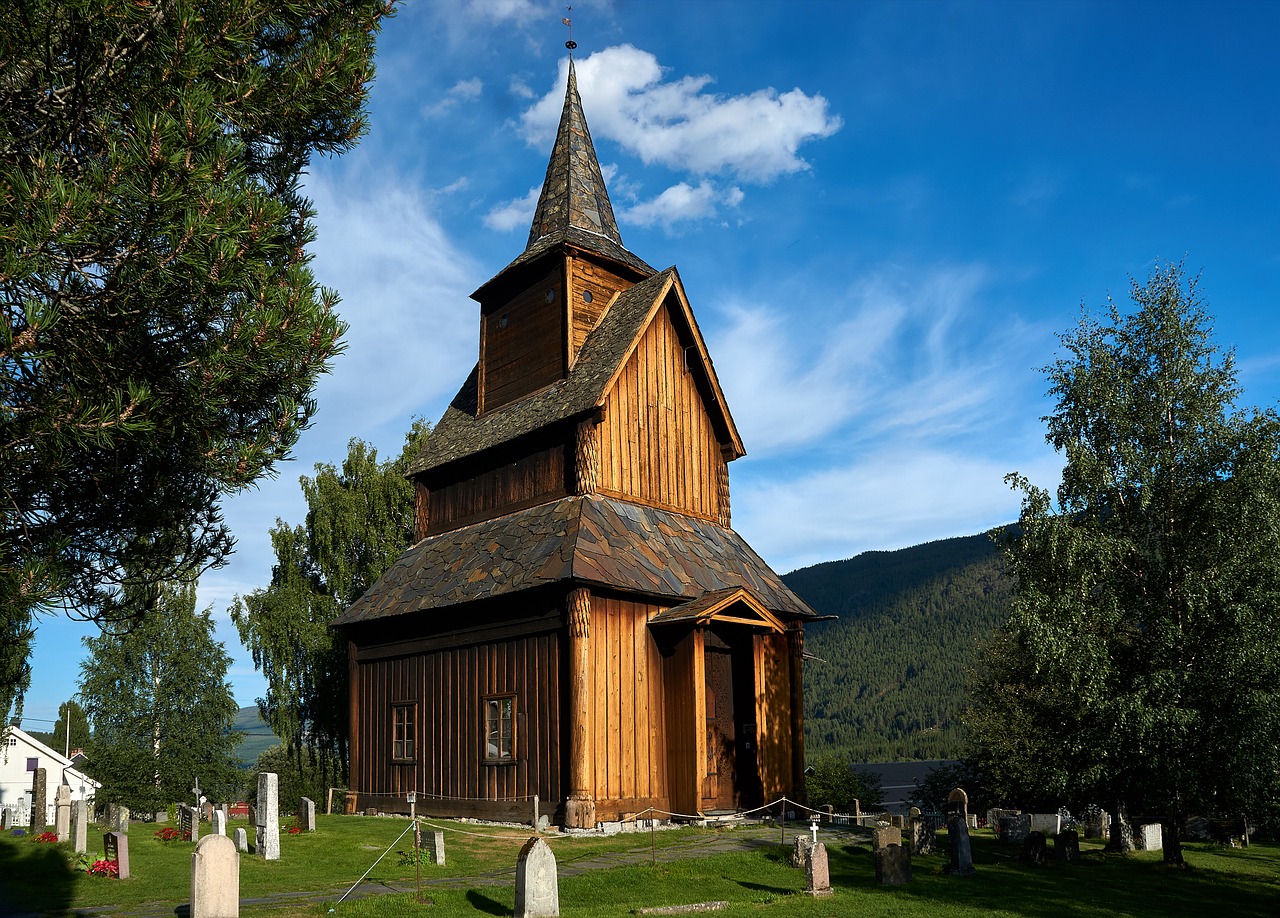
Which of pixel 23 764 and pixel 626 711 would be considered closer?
pixel 626 711

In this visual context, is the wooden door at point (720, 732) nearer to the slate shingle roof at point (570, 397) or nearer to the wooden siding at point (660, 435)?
the wooden siding at point (660, 435)

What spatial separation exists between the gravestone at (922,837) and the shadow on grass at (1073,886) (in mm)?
268

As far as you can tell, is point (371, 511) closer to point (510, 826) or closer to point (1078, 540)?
point (510, 826)

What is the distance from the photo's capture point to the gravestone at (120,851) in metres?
17.0

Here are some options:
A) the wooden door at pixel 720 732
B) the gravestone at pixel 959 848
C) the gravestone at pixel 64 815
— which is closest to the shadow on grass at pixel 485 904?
the gravestone at pixel 959 848

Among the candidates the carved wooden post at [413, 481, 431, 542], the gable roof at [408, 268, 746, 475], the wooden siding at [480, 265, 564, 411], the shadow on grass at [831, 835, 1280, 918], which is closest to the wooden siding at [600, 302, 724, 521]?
the gable roof at [408, 268, 746, 475]

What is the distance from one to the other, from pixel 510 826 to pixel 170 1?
60.7 feet

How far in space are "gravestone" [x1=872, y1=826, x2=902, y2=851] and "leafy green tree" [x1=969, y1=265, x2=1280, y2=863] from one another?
16.7 feet

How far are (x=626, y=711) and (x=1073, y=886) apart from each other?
9747 mm

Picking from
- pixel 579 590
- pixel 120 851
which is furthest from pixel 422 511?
pixel 120 851

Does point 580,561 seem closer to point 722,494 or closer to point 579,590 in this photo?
point 579,590

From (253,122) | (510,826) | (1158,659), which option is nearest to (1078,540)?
(1158,659)

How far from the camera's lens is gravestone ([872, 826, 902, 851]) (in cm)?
1781

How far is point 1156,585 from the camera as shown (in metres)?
21.8
